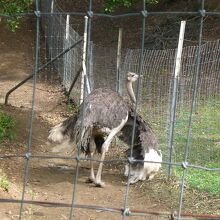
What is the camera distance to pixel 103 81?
31.2 ft

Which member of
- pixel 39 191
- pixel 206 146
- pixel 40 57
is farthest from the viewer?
pixel 40 57

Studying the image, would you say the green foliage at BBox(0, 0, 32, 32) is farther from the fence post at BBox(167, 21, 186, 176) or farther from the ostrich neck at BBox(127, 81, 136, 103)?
the fence post at BBox(167, 21, 186, 176)

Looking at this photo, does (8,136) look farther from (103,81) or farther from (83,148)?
(103,81)

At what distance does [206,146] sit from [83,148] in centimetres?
162

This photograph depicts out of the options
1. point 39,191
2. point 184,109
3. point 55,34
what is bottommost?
→ point 39,191

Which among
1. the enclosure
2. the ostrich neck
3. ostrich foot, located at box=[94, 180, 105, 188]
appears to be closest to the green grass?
the enclosure

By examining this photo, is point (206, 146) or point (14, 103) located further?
point (14, 103)

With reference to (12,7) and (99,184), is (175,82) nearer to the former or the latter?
(99,184)

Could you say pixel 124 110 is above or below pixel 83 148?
above

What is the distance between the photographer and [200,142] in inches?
298

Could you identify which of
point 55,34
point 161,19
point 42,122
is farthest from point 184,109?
point 161,19

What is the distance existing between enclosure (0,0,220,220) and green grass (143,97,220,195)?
0.01m

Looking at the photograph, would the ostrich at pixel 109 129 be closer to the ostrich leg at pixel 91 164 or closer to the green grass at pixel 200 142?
the ostrich leg at pixel 91 164

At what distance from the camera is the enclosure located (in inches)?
146
